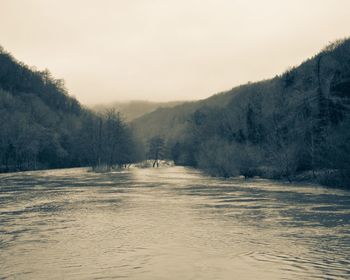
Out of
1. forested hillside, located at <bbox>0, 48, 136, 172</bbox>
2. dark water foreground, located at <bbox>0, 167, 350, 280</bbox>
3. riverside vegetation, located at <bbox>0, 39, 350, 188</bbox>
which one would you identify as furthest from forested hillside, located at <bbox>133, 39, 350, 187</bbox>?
forested hillside, located at <bbox>0, 48, 136, 172</bbox>

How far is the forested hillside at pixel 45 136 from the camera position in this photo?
346 feet

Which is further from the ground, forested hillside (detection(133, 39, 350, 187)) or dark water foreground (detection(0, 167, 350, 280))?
forested hillside (detection(133, 39, 350, 187))

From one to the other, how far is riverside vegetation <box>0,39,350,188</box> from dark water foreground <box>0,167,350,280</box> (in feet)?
81.1

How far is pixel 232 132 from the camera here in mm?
99375

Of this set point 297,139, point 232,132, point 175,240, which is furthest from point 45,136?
point 175,240

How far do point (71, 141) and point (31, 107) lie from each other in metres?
17.1

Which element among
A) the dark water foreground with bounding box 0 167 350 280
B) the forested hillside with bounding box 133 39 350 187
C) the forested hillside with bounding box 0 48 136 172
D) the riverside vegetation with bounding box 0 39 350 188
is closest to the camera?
the dark water foreground with bounding box 0 167 350 280

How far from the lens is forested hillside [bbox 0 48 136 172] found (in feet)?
346

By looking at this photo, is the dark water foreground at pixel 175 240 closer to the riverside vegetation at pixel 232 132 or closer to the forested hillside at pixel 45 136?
the riverside vegetation at pixel 232 132

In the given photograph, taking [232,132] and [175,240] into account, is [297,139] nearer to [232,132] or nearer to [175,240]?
[232,132]

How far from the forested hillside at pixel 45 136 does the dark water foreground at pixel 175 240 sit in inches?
2813

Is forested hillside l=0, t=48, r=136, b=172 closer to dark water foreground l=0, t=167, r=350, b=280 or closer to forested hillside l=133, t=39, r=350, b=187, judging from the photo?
forested hillside l=133, t=39, r=350, b=187

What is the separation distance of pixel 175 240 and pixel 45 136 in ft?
363

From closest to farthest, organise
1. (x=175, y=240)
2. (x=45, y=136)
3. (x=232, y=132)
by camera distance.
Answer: (x=175, y=240) → (x=232, y=132) → (x=45, y=136)
